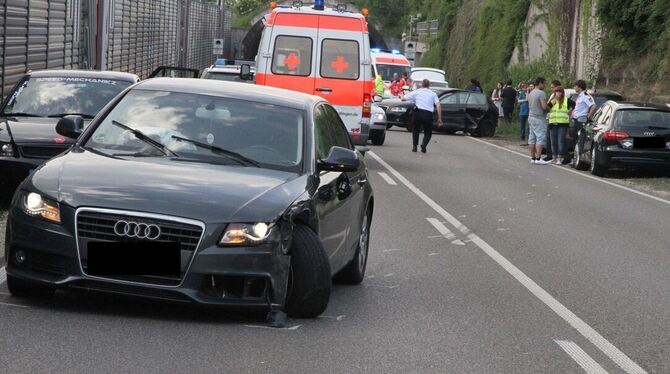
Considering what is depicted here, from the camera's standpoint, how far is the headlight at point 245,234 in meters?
7.31

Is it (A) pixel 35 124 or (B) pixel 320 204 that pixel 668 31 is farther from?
(B) pixel 320 204

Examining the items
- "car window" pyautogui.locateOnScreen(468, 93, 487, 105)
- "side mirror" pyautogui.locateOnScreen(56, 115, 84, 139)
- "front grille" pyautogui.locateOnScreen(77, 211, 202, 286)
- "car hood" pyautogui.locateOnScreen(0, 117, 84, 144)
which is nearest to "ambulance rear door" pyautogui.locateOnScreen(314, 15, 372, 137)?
"car hood" pyautogui.locateOnScreen(0, 117, 84, 144)

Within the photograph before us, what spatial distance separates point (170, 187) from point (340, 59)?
50.0ft

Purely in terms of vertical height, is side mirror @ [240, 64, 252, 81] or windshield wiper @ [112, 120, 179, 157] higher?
windshield wiper @ [112, 120, 179, 157]

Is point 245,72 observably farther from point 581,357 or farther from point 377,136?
point 581,357

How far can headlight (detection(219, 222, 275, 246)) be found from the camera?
7.31 metres

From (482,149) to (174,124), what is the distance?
83.1 ft

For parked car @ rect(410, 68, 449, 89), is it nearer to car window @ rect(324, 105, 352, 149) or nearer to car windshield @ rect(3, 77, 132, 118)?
car windshield @ rect(3, 77, 132, 118)

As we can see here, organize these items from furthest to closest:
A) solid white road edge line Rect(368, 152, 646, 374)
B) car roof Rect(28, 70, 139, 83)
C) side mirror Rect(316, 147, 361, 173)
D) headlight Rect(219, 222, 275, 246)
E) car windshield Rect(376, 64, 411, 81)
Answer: car windshield Rect(376, 64, 411, 81), car roof Rect(28, 70, 139, 83), side mirror Rect(316, 147, 361, 173), solid white road edge line Rect(368, 152, 646, 374), headlight Rect(219, 222, 275, 246)

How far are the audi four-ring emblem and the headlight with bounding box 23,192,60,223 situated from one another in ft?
1.23

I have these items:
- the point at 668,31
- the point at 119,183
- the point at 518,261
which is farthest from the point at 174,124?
the point at 668,31

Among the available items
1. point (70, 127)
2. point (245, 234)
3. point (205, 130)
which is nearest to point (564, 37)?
point (70, 127)

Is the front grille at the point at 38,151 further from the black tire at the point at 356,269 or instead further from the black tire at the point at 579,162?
the black tire at the point at 579,162

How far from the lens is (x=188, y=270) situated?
23.9ft
